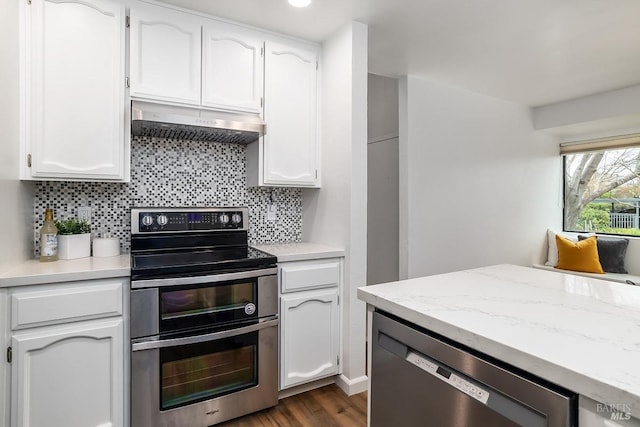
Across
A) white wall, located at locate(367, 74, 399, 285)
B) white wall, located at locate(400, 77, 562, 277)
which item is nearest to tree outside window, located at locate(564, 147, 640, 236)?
white wall, located at locate(400, 77, 562, 277)

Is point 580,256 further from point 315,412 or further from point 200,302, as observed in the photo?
point 200,302

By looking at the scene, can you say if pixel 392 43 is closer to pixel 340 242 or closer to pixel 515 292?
pixel 340 242

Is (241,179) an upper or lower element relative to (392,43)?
lower

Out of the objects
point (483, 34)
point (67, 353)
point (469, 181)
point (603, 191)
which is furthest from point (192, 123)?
point (603, 191)

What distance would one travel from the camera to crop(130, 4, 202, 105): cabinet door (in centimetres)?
197

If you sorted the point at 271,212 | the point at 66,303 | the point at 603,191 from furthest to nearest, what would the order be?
1. the point at 603,191
2. the point at 271,212
3. the point at 66,303

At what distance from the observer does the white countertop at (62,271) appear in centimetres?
146

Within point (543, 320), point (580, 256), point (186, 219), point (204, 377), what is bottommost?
point (204, 377)

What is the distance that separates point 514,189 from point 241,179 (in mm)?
3291

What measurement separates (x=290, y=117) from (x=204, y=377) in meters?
1.68

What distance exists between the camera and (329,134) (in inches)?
95.3

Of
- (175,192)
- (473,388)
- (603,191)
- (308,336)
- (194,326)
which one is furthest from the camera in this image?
(603,191)

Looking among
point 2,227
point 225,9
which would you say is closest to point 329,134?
point 225,9

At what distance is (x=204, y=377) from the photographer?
180 centimetres
